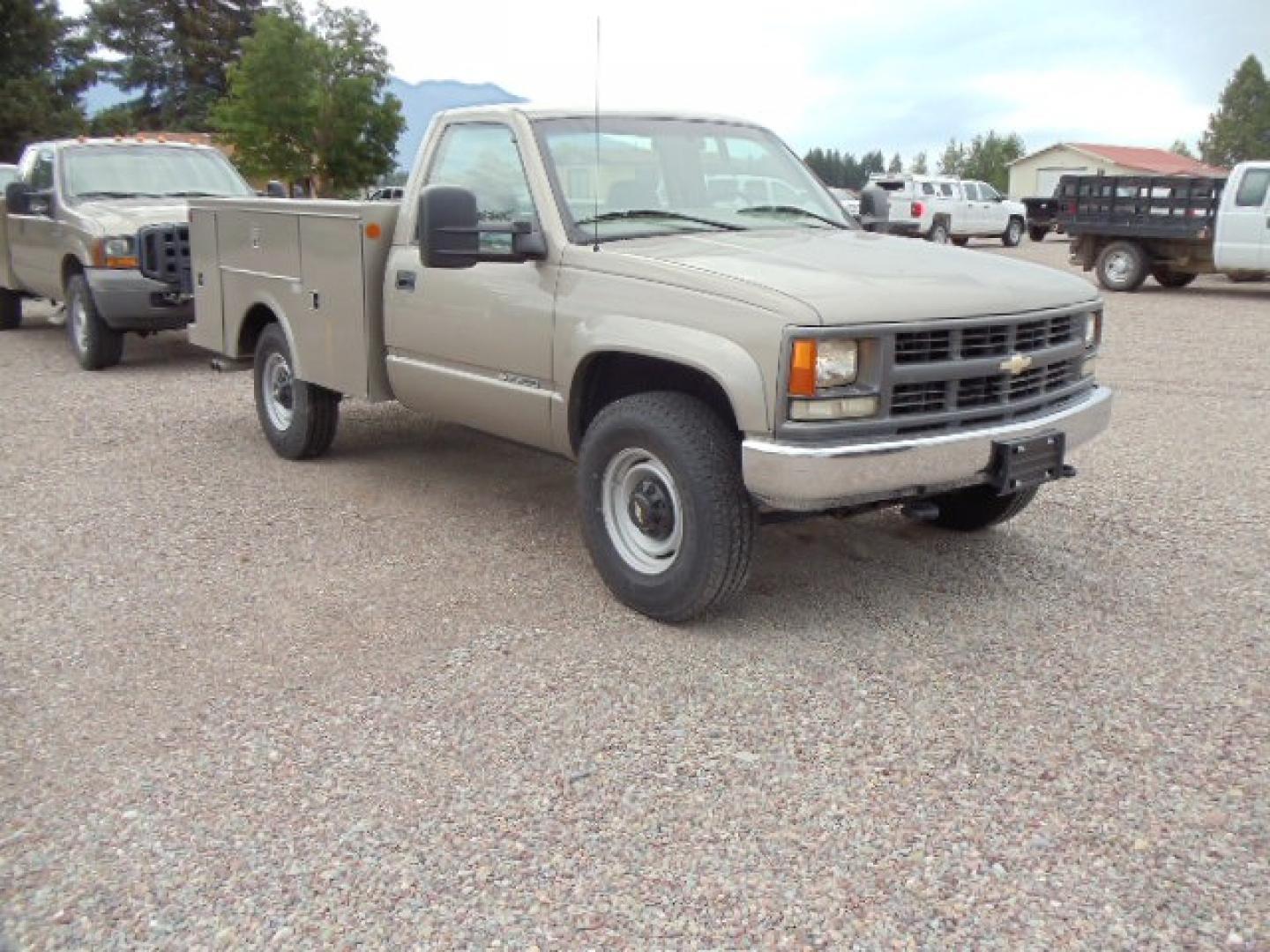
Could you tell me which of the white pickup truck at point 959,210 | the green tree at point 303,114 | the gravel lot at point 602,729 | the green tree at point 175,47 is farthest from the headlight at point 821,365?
the green tree at point 175,47

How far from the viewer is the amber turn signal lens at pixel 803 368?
3.87 m

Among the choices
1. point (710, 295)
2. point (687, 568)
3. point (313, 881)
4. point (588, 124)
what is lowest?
point (313, 881)

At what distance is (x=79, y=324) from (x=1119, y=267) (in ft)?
48.4

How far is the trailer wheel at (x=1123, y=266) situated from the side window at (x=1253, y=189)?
176cm

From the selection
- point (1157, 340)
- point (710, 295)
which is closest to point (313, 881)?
point (710, 295)

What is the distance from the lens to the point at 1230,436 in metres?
8.06

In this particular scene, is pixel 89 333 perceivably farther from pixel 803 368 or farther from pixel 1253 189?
pixel 1253 189

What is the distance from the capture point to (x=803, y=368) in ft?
12.7

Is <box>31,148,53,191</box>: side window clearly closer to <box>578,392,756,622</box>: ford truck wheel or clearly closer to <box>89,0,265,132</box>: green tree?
<box>578,392,756,622</box>: ford truck wheel

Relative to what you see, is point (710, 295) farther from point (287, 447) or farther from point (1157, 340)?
point (1157, 340)

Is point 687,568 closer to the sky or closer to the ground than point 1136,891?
closer to the sky

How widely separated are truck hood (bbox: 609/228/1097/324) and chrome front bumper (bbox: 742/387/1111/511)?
1.44ft

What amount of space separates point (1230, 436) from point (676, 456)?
5.48 meters

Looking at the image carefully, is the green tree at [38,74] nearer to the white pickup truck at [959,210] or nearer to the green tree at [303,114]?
the green tree at [303,114]
